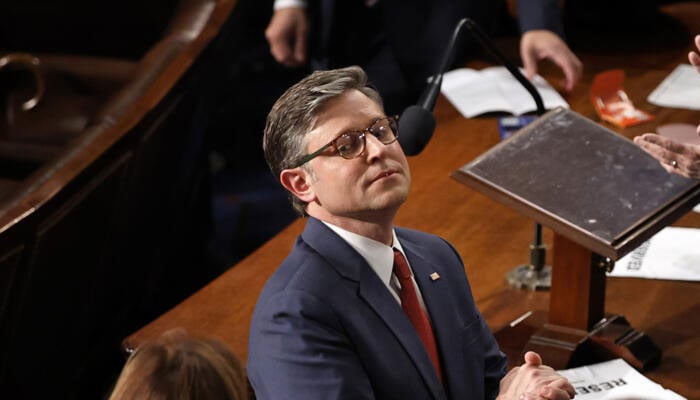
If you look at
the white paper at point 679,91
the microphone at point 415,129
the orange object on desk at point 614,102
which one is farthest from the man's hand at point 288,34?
the microphone at point 415,129

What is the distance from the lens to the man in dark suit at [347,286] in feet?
5.70

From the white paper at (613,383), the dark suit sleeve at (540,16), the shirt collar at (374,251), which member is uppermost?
the dark suit sleeve at (540,16)

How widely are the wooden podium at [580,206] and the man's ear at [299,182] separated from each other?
1.73 feet

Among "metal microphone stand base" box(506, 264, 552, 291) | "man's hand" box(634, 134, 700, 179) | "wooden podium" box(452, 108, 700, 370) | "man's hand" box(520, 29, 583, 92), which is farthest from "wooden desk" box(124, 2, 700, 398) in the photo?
"man's hand" box(634, 134, 700, 179)

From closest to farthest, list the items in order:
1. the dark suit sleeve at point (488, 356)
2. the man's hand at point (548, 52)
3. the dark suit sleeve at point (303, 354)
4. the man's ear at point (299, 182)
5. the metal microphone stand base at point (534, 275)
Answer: the dark suit sleeve at point (303, 354) → the man's ear at point (299, 182) → the dark suit sleeve at point (488, 356) → the metal microphone stand base at point (534, 275) → the man's hand at point (548, 52)

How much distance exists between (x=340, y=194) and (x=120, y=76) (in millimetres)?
2530

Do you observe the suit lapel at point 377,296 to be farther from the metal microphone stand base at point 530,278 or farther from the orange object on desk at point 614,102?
the orange object on desk at point 614,102

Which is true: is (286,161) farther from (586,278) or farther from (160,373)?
(586,278)

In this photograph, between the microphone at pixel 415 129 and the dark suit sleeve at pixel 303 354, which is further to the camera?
the microphone at pixel 415 129

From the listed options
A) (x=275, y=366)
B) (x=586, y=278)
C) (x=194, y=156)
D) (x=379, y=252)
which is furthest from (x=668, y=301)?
(x=194, y=156)

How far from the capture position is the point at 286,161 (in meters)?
1.83

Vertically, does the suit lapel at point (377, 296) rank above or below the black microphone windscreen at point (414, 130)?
below

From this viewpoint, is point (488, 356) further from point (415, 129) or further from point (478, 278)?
point (478, 278)

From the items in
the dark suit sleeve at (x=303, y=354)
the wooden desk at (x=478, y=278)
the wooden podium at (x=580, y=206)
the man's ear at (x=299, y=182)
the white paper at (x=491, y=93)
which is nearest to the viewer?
the dark suit sleeve at (x=303, y=354)
